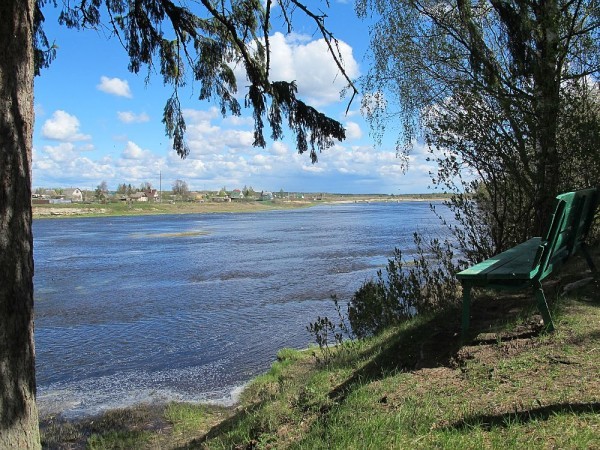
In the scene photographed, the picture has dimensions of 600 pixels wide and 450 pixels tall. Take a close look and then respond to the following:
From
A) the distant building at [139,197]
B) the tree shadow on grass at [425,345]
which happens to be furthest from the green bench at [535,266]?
the distant building at [139,197]

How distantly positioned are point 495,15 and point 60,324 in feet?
38.0

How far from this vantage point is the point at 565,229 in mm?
4812

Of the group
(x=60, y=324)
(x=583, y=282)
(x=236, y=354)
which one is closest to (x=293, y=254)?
(x=60, y=324)

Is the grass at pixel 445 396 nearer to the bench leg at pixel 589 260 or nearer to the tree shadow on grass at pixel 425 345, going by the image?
the tree shadow on grass at pixel 425 345

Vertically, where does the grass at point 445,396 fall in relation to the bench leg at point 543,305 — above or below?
below

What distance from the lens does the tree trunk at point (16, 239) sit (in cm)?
333

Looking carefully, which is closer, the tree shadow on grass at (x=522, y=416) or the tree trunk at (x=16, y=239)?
the tree shadow on grass at (x=522, y=416)

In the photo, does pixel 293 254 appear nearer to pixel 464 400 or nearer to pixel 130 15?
pixel 130 15

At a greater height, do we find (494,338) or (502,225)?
(502,225)

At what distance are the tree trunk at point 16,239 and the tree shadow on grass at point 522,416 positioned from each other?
104 inches

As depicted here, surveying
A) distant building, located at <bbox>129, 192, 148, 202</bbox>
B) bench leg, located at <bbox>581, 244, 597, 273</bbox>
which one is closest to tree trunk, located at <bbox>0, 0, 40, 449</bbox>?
bench leg, located at <bbox>581, 244, 597, 273</bbox>

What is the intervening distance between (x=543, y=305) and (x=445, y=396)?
119cm

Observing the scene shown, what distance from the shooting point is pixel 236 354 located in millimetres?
9750

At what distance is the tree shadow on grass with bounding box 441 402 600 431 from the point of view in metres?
3.03
